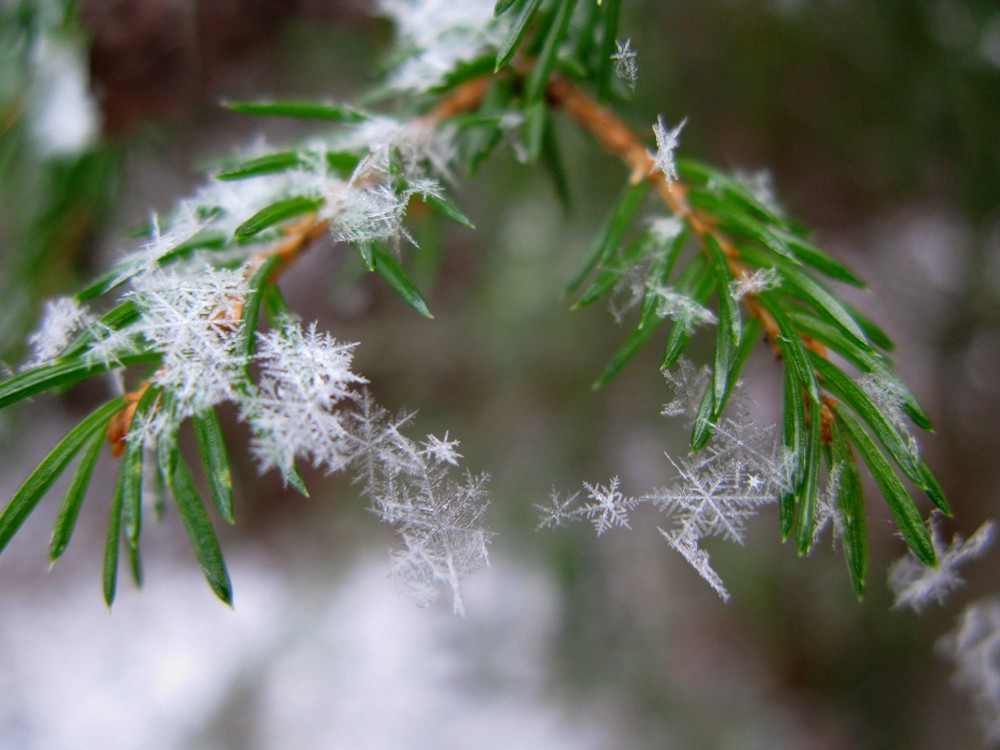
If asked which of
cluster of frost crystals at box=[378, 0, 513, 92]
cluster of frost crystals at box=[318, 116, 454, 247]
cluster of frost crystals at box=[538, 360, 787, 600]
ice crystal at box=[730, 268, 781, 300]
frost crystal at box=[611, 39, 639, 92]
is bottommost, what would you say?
cluster of frost crystals at box=[538, 360, 787, 600]

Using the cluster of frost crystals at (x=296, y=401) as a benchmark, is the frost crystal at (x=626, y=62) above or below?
above

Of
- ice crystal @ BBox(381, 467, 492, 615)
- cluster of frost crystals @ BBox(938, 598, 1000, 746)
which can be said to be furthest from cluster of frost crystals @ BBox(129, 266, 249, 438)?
cluster of frost crystals @ BBox(938, 598, 1000, 746)

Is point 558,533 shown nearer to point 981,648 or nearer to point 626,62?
point 981,648

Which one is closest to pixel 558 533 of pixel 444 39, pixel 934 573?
pixel 934 573

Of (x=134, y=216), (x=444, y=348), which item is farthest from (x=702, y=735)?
(x=134, y=216)

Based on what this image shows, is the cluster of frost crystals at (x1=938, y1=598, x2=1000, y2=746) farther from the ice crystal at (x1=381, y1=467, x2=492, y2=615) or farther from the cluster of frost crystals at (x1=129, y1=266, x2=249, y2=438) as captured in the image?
the cluster of frost crystals at (x1=129, y1=266, x2=249, y2=438)

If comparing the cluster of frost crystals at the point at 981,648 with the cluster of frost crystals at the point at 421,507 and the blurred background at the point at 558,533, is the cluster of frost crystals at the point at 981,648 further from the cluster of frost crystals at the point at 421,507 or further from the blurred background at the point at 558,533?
the cluster of frost crystals at the point at 421,507

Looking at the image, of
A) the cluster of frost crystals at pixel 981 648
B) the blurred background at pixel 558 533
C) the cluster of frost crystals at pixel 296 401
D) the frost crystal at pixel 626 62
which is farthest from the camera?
the blurred background at pixel 558 533

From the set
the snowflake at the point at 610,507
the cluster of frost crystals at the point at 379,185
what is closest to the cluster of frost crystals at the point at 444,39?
the cluster of frost crystals at the point at 379,185
